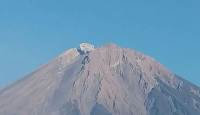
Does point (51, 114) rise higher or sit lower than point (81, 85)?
lower

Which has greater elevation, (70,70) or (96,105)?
(70,70)

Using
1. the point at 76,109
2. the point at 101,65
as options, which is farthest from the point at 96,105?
the point at 101,65

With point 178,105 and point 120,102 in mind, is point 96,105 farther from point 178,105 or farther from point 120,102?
point 178,105

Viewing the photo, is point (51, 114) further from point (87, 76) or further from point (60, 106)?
point (87, 76)

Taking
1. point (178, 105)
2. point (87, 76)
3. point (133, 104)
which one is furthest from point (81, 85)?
point (178, 105)

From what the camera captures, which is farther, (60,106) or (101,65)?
(101,65)

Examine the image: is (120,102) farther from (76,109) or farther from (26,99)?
(26,99)

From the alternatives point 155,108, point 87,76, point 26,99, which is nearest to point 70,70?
point 87,76

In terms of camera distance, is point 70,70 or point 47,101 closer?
point 47,101
